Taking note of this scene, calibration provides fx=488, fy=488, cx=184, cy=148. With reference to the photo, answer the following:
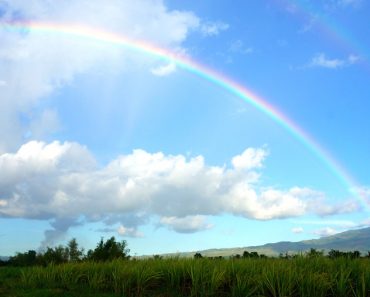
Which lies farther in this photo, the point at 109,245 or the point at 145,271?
the point at 109,245

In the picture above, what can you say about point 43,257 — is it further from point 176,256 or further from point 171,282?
point 171,282

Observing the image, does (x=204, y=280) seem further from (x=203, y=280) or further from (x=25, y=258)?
(x=25, y=258)

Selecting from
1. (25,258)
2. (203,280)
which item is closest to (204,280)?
(203,280)

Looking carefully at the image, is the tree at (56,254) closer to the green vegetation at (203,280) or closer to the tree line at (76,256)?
the tree line at (76,256)

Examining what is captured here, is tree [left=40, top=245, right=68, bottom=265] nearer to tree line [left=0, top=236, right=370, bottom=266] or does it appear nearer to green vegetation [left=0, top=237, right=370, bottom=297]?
tree line [left=0, top=236, right=370, bottom=266]

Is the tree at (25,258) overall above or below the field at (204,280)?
above

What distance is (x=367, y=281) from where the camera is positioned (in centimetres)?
1232

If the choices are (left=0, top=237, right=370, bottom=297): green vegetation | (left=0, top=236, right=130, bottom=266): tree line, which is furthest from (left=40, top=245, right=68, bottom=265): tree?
(left=0, top=237, right=370, bottom=297): green vegetation

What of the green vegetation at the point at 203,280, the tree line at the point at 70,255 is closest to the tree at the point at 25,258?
the tree line at the point at 70,255

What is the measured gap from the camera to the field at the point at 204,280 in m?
12.4

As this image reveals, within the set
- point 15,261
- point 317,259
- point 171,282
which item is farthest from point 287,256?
point 15,261

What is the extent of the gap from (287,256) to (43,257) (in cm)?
2135

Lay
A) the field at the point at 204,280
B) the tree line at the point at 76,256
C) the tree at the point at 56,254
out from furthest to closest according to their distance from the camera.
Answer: the tree at the point at 56,254
the tree line at the point at 76,256
the field at the point at 204,280

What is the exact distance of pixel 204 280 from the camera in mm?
13422
